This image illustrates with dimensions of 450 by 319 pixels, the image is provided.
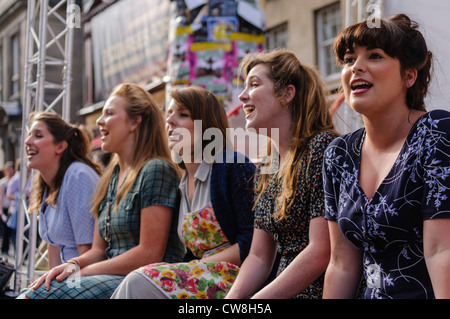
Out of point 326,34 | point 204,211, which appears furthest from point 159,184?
point 326,34

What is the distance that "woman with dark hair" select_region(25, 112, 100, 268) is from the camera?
3.33 meters

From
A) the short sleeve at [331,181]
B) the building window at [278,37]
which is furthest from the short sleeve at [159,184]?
the building window at [278,37]

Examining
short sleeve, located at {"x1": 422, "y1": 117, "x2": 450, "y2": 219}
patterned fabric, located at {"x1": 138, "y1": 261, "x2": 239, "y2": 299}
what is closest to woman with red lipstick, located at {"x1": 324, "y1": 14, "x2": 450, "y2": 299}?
short sleeve, located at {"x1": 422, "y1": 117, "x2": 450, "y2": 219}

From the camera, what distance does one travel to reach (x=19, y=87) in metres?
19.3

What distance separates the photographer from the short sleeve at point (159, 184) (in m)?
2.73

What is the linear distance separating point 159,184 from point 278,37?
417 inches

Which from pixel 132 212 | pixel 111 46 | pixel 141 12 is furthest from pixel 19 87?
pixel 132 212

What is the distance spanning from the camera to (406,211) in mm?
1484

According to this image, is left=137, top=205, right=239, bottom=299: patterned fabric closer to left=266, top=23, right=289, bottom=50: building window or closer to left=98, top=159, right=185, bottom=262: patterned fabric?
left=98, top=159, right=185, bottom=262: patterned fabric

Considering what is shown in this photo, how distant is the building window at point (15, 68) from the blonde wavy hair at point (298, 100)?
737 inches

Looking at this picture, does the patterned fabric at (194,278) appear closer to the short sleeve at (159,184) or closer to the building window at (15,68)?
the short sleeve at (159,184)

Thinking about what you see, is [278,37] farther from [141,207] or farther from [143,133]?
[141,207]
